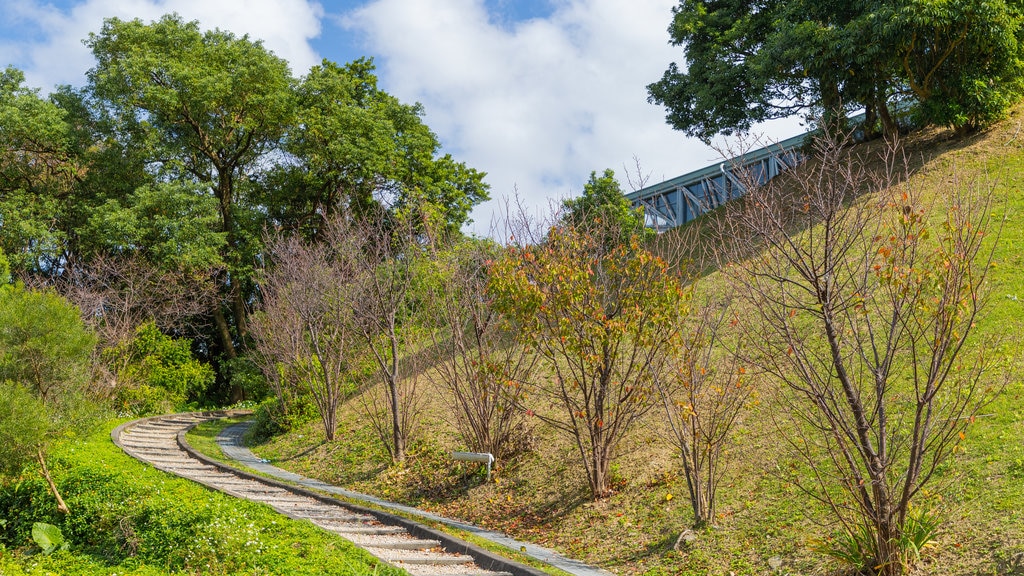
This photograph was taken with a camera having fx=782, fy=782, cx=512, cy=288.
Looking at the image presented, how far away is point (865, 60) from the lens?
58.5ft

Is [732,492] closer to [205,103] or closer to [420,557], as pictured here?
[420,557]

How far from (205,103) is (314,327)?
1220 centimetres

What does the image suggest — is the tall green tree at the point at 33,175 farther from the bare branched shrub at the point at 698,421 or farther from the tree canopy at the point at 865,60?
the bare branched shrub at the point at 698,421

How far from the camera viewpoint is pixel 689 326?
13750 millimetres

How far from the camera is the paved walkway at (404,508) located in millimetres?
8680

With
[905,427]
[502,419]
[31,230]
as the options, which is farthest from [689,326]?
[31,230]

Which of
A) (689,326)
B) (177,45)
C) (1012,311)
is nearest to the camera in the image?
(1012,311)

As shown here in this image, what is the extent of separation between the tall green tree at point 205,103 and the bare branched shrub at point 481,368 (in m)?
14.9

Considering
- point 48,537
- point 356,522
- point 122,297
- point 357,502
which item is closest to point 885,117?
point 357,502

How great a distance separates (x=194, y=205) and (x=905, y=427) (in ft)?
73.2

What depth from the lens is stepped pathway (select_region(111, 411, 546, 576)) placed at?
8.45m

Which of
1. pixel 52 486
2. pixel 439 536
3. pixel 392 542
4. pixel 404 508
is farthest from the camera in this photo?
pixel 404 508

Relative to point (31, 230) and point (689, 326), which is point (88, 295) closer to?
point (31, 230)

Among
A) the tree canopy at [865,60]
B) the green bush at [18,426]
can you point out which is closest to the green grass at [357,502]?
the green bush at [18,426]
